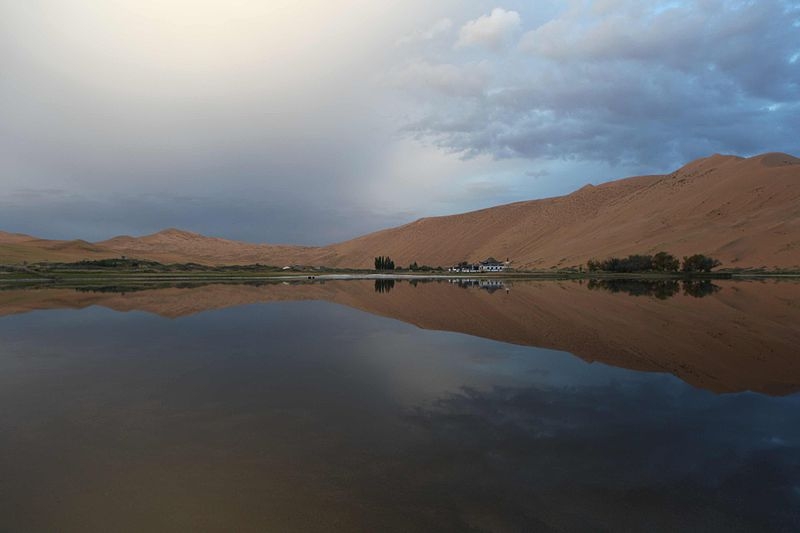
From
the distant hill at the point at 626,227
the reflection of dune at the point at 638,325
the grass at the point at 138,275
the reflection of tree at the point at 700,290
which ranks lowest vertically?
the reflection of dune at the point at 638,325

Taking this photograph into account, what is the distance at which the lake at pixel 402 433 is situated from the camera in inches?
216

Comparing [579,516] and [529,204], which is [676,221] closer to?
[529,204]

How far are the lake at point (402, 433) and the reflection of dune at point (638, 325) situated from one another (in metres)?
0.18

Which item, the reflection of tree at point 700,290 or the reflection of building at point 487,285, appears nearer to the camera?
the reflection of tree at point 700,290

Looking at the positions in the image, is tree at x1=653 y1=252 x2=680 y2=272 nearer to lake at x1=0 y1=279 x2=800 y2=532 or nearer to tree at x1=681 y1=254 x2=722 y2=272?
tree at x1=681 y1=254 x2=722 y2=272

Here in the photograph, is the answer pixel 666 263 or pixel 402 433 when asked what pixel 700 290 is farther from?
pixel 402 433

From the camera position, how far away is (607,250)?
99.4m

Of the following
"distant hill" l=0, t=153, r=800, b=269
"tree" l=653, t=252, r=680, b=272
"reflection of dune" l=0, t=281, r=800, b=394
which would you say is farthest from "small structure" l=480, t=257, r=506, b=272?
"reflection of dune" l=0, t=281, r=800, b=394

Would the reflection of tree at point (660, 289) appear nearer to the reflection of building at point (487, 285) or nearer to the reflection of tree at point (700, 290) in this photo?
the reflection of tree at point (700, 290)

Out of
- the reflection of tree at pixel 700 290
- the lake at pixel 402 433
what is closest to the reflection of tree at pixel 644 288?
the reflection of tree at pixel 700 290

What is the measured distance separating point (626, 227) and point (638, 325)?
3809 inches

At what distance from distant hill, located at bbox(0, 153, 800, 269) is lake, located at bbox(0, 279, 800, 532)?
77349 millimetres

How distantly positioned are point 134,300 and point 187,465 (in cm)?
3031

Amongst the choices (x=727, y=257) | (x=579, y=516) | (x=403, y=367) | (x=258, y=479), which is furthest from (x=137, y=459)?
(x=727, y=257)
